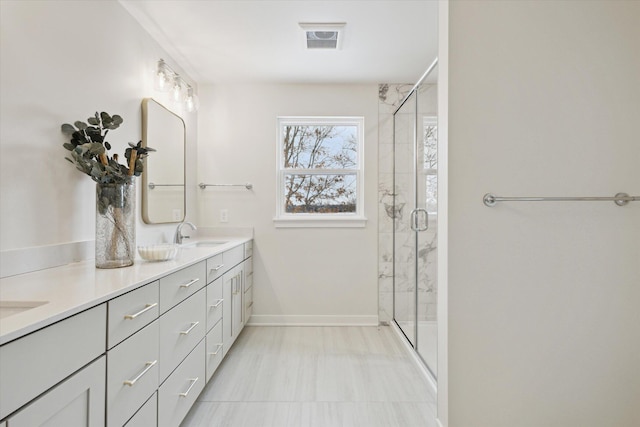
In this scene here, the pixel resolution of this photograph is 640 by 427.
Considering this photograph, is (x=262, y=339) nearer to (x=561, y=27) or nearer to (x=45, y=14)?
(x=45, y=14)

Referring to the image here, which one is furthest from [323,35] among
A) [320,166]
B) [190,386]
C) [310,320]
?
[310,320]

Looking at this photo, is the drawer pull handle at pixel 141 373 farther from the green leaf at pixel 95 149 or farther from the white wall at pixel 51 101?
the green leaf at pixel 95 149

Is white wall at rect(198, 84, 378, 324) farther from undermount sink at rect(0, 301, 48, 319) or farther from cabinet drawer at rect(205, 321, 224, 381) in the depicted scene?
undermount sink at rect(0, 301, 48, 319)

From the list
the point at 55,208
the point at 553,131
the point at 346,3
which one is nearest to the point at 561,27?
the point at 553,131

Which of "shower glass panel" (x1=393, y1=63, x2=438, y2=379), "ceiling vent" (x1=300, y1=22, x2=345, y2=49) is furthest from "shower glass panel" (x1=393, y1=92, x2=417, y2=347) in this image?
"ceiling vent" (x1=300, y1=22, x2=345, y2=49)

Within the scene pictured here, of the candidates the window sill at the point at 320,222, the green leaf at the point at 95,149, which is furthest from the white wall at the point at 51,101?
the window sill at the point at 320,222

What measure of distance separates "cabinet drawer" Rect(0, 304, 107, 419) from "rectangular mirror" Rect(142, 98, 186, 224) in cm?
151

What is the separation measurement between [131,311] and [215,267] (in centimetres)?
95

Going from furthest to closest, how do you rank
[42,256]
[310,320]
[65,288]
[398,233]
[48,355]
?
[310,320] < [398,233] < [42,256] < [65,288] < [48,355]

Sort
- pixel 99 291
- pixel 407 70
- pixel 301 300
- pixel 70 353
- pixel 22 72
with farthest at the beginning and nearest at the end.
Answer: pixel 301 300
pixel 407 70
pixel 22 72
pixel 99 291
pixel 70 353

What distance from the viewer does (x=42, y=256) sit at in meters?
1.48

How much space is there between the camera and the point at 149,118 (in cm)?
236

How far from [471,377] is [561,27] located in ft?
5.34

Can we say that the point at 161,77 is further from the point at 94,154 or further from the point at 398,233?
the point at 398,233
